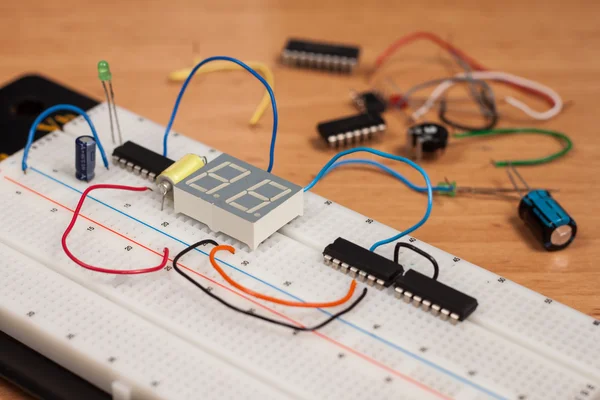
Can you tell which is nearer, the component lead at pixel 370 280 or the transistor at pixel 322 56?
the component lead at pixel 370 280

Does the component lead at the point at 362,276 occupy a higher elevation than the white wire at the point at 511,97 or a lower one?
lower

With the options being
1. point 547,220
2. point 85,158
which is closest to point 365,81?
point 547,220

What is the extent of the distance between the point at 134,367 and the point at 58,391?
164 mm

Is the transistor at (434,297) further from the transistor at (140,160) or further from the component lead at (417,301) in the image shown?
the transistor at (140,160)

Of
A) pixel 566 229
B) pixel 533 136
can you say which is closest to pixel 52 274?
pixel 566 229

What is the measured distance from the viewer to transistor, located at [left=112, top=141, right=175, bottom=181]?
1.96 meters

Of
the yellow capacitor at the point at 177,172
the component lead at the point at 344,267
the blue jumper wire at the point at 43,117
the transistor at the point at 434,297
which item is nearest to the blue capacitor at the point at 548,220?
the transistor at the point at 434,297

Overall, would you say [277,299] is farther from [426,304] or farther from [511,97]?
[511,97]

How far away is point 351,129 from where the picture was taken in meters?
2.28

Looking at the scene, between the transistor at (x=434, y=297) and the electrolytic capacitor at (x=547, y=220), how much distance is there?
39cm

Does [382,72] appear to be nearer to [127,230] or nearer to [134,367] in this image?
[127,230]

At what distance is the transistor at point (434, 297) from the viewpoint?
5.32ft

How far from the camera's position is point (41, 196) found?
1.93 m

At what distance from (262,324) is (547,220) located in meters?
0.72
